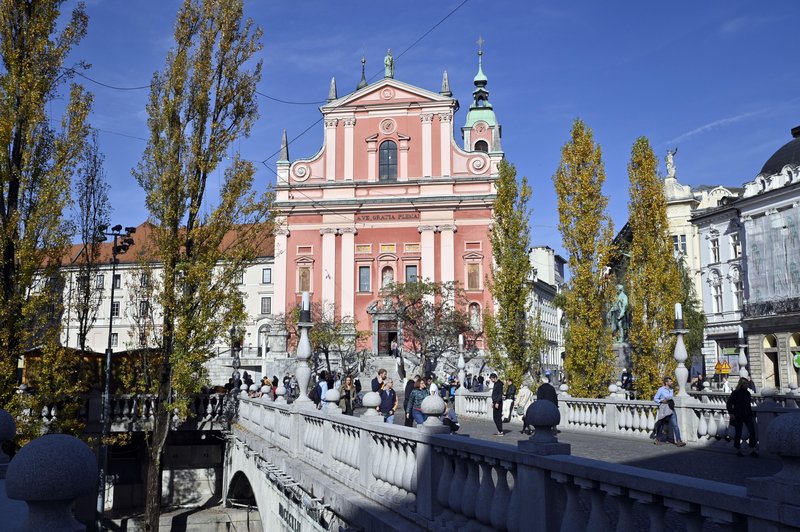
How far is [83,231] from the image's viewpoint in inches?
1098

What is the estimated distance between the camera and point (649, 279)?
75.2ft

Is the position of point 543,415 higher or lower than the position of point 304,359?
A: lower

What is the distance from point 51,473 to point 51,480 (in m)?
0.02

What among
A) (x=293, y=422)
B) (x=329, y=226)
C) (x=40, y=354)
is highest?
(x=329, y=226)

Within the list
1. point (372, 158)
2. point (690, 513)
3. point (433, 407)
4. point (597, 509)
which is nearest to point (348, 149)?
point (372, 158)

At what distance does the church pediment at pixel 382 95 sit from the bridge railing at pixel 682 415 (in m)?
36.3

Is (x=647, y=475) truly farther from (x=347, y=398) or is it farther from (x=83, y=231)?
(x=83, y=231)

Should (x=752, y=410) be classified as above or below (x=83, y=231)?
below

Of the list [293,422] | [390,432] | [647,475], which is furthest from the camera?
[293,422]

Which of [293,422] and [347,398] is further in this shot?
[347,398]

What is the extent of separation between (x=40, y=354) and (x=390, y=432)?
14062mm

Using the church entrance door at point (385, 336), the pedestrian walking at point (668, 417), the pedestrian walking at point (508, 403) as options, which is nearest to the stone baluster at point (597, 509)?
the pedestrian walking at point (668, 417)

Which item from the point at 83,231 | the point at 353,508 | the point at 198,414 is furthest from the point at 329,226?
the point at 353,508

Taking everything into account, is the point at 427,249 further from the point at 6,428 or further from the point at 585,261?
the point at 6,428
